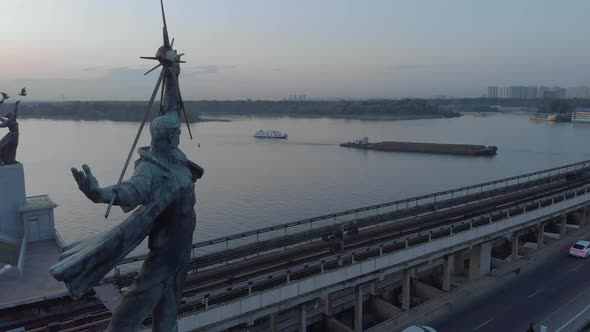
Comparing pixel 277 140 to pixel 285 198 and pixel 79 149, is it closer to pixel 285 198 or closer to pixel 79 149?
pixel 79 149

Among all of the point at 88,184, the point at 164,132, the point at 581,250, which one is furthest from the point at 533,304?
the point at 88,184

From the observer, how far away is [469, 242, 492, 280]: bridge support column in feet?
46.1

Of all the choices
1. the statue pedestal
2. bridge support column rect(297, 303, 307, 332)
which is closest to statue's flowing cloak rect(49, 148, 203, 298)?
bridge support column rect(297, 303, 307, 332)

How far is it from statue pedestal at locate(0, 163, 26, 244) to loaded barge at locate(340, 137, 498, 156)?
41.6m

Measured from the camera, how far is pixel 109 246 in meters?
3.74

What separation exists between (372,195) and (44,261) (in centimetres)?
1801

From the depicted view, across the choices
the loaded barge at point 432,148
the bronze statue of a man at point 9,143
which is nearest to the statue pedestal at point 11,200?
the bronze statue of a man at point 9,143

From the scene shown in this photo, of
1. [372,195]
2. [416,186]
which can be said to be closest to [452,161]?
[416,186]

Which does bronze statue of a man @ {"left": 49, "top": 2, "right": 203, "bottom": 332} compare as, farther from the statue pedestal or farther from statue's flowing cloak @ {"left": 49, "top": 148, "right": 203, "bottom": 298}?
the statue pedestal

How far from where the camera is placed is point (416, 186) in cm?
3039

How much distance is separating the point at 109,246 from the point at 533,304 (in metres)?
11.0

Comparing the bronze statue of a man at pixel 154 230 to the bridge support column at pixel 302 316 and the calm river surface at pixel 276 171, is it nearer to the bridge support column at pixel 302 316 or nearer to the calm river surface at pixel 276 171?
the bridge support column at pixel 302 316

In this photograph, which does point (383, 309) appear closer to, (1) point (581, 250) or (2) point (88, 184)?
(1) point (581, 250)

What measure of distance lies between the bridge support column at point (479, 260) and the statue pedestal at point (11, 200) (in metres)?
13.5
